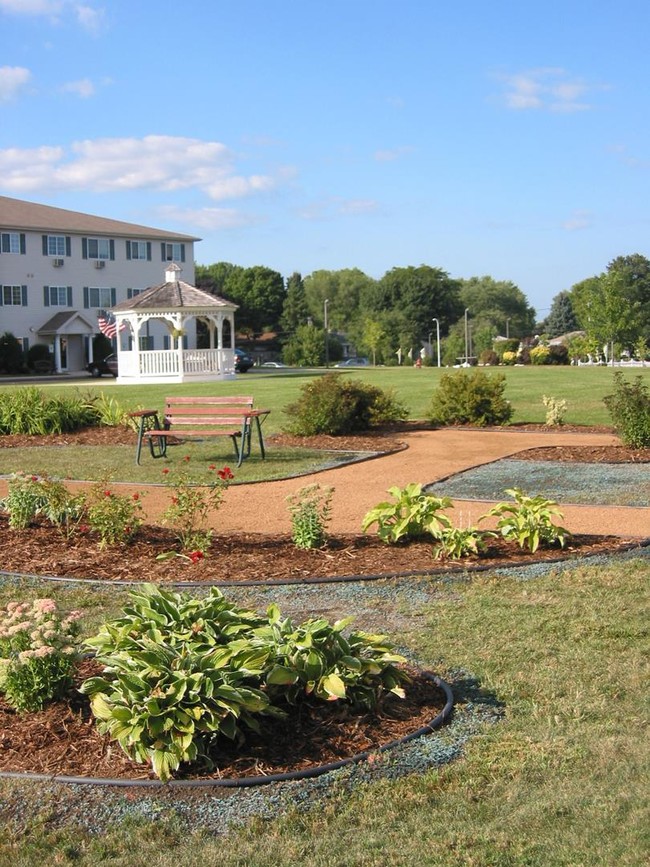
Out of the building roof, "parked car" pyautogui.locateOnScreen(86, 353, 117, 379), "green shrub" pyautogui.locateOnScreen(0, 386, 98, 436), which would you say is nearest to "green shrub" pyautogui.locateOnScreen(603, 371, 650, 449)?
"green shrub" pyautogui.locateOnScreen(0, 386, 98, 436)

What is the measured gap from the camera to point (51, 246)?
58.4 metres

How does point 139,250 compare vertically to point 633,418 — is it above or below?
above

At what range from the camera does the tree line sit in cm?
6481

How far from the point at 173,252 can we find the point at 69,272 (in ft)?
23.8

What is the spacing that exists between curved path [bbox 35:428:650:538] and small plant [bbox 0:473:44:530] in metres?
1.46

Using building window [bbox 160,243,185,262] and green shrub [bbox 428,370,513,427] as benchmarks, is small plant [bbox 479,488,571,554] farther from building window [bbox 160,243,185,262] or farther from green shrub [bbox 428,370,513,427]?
building window [bbox 160,243,185,262]

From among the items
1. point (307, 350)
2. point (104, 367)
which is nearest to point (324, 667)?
point (104, 367)

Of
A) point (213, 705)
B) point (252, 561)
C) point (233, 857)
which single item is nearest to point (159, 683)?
point (213, 705)

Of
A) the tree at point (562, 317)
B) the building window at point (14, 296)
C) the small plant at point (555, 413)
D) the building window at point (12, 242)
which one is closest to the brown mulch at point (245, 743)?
the small plant at point (555, 413)

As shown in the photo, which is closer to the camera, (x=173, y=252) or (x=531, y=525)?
(x=531, y=525)

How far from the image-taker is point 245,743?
14.8 feet

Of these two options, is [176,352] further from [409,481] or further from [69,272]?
[409,481]

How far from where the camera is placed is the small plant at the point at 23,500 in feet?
29.4

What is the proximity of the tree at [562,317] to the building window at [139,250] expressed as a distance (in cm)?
7793
